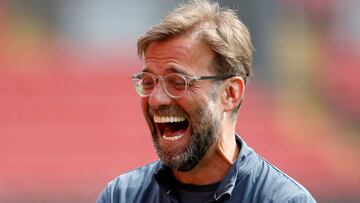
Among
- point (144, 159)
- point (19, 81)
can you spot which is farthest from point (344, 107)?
point (19, 81)

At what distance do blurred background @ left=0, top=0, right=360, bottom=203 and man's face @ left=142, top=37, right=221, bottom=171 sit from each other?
4992 millimetres

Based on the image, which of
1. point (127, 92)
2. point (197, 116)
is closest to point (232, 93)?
point (197, 116)

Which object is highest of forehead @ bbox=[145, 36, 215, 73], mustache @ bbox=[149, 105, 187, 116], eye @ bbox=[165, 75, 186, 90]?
forehead @ bbox=[145, 36, 215, 73]

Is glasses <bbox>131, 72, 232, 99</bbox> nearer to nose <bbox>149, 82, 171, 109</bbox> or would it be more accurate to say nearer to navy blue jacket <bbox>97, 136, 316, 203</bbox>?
nose <bbox>149, 82, 171, 109</bbox>

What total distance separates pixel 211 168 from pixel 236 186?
10 cm

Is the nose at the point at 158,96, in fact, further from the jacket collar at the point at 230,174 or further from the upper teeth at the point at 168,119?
the jacket collar at the point at 230,174

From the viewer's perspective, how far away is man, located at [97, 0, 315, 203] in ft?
7.95

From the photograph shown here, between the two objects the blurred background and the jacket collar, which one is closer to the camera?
the jacket collar

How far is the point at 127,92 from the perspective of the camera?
7.77 m

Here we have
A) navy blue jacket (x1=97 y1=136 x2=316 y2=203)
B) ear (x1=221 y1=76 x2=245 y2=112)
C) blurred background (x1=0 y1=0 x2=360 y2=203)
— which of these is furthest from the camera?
blurred background (x1=0 y1=0 x2=360 y2=203)

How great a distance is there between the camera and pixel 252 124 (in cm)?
777

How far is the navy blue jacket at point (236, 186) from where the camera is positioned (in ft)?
7.81

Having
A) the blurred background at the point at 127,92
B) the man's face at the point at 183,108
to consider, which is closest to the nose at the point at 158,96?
the man's face at the point at 183,108

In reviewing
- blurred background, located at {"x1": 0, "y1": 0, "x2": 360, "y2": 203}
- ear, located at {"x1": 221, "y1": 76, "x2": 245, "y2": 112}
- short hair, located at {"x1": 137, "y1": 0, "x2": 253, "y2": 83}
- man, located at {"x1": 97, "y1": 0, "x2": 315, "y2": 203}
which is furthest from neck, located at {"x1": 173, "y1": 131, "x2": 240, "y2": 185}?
blurred background, located at {"x1": 0, "y1": 0, "x2": 360, "y2": 203}
